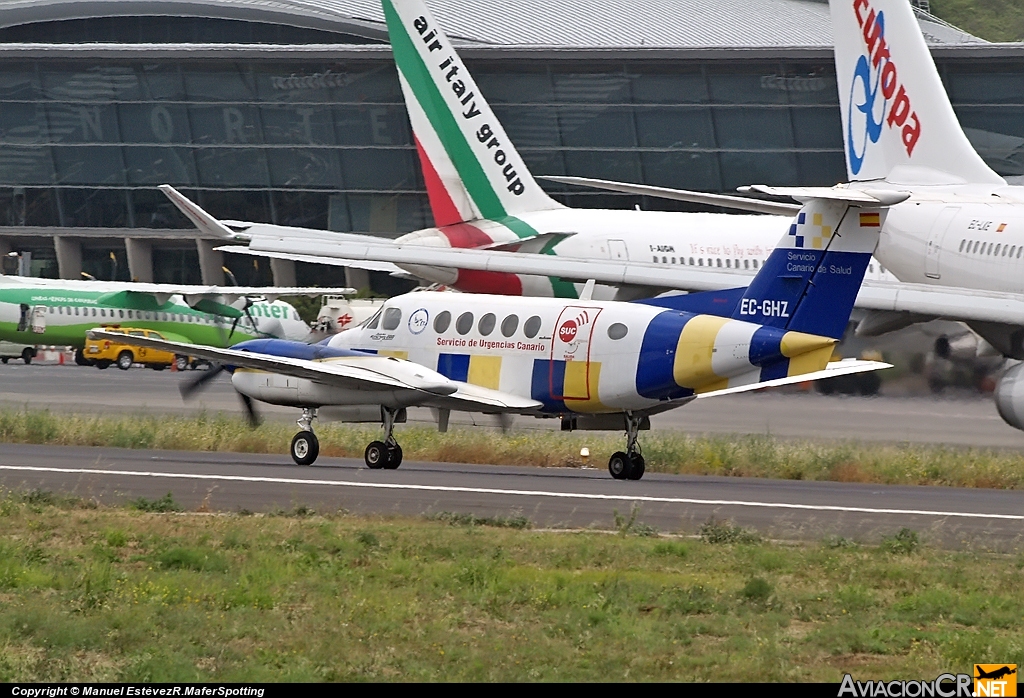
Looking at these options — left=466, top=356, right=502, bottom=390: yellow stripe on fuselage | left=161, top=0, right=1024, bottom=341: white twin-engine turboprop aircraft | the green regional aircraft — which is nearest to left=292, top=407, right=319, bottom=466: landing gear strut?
left=466, top=356, right=502, bottom=390: yellow stripe on fuselage

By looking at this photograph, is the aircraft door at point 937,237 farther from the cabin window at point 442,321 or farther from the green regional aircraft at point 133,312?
the green regional aircraft at point 133,312

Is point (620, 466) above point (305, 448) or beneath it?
beneath

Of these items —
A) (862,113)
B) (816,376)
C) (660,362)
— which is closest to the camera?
(816,376)

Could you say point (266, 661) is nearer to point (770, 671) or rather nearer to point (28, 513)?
point (770, 671)

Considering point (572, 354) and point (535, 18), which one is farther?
point (535, 18)

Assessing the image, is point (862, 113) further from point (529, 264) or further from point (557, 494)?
point (557, 494)

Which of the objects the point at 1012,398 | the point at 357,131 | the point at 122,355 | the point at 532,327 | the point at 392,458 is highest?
the point at 357,131

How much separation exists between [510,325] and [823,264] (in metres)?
4.96

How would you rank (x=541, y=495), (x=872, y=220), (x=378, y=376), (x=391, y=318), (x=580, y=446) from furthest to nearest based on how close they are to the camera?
(x=580, y=446), (x=391, y=318), (x=378, y=376), (x=872, y=220), (x=541, y=495)

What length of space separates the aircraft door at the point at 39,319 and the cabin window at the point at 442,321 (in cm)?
3858

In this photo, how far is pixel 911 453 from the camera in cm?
2720

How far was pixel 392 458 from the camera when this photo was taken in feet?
79.6

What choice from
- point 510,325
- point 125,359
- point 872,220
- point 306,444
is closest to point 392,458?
point 306,444

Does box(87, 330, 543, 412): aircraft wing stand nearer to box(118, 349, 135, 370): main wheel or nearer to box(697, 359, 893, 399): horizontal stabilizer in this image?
box(697, 359, 893, 399): horizontal stabilizer
